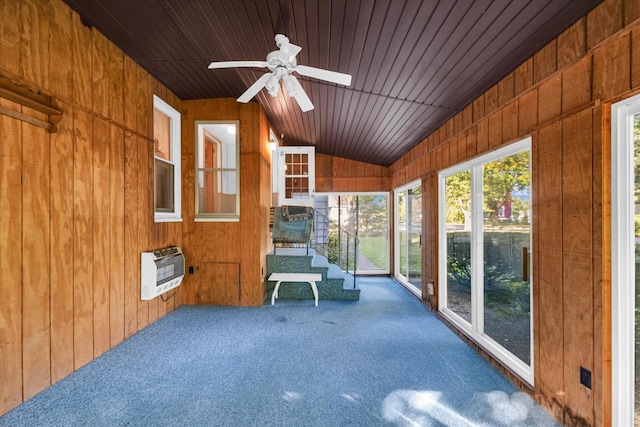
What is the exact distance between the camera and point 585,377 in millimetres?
1547

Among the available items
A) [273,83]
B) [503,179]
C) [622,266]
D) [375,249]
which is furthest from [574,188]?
[375,249]

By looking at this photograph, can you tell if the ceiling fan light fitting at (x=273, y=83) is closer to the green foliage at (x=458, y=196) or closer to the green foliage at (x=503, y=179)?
the green foliage at (x=503, y=179)

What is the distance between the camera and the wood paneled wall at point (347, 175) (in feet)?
19.5

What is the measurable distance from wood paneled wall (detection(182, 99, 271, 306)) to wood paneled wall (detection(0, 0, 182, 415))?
31.1 inches

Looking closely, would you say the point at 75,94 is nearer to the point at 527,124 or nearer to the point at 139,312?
the point at 139,312

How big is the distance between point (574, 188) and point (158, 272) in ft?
12.4

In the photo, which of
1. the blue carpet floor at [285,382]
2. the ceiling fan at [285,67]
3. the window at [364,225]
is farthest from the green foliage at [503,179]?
the window at [364,225]

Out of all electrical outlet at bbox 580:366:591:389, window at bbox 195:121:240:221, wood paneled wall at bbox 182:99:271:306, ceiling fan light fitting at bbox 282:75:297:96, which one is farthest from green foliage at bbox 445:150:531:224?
window at bbox 195:121:240:221

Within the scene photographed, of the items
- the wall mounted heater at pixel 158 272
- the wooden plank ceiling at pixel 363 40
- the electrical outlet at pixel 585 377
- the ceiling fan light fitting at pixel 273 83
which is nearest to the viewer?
the electrical outlet at pixel 585 377

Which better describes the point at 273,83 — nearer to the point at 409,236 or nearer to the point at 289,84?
the point at 289,84

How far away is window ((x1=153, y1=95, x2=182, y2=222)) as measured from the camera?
3.37 m

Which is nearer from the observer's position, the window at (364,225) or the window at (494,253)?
the window at (494,253)

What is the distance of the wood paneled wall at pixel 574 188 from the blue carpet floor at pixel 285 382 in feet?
1.38

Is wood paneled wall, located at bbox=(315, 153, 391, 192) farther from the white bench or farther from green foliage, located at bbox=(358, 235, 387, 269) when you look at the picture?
the white bench
